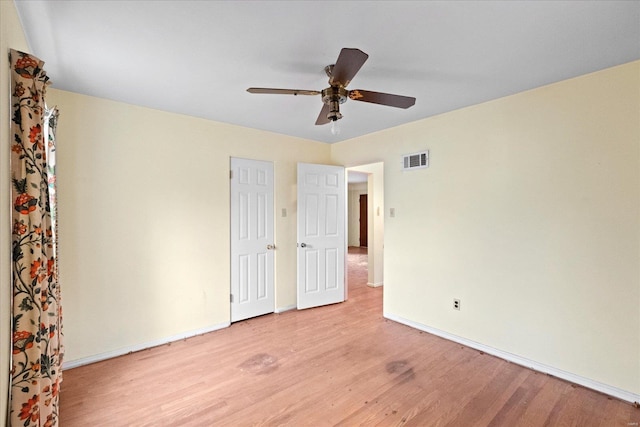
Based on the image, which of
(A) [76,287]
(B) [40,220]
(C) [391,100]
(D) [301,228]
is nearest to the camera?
(B) [40,220]

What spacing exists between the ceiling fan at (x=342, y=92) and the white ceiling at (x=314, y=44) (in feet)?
0.68

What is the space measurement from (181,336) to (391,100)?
120 inches

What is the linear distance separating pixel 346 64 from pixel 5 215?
1.76 meters

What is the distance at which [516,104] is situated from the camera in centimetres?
258

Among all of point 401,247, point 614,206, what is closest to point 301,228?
point 401,247

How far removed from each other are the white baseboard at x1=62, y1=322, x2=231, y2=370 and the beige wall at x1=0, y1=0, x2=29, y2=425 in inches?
57.8

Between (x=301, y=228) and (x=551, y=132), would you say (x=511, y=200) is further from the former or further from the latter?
(x=301, y=228)

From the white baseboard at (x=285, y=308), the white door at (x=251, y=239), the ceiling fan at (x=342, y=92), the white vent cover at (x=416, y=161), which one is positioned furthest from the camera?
the white baseboard at (x=285, y=308)

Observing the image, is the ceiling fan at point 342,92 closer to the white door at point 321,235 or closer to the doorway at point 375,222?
the white door at point 321,235

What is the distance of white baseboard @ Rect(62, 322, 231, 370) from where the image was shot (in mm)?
2541


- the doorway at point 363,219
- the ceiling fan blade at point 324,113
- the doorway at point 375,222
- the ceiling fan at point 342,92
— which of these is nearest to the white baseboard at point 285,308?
the doorway at point 375,222

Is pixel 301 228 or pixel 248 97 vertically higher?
pixel 248 97

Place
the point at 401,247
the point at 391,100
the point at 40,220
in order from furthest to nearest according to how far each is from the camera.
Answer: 1. the point at 401,247
2. the point at 391,100
3. the point at 40,220

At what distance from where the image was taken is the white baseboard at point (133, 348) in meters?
2.54
